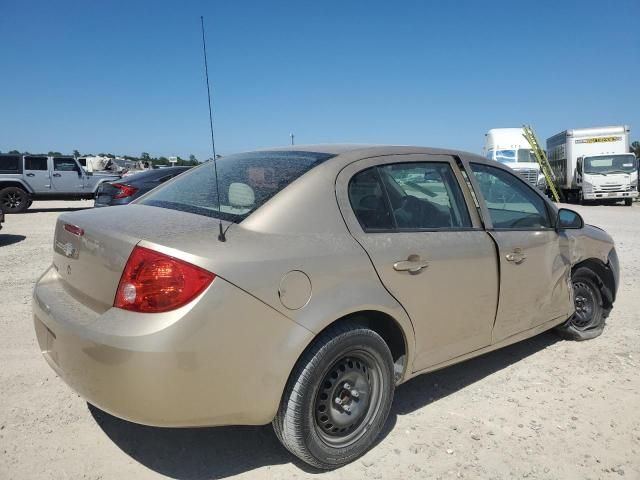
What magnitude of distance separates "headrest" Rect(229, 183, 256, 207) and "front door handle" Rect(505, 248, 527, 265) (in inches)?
66.4

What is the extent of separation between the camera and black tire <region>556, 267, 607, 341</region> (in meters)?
4.36

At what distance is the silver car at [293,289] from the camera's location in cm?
209

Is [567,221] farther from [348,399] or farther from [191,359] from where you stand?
[191,359]

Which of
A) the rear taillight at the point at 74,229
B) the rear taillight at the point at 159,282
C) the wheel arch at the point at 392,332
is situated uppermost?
the rear taillight at the point at 74,229

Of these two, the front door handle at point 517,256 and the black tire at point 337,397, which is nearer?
the black tire at point 337,397

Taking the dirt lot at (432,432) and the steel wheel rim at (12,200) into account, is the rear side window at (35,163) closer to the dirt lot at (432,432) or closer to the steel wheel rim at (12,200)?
the steel wheel rim at (12,200)

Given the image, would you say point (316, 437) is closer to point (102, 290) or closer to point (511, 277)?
point (102, 290)

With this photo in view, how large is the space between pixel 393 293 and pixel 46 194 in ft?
55.8

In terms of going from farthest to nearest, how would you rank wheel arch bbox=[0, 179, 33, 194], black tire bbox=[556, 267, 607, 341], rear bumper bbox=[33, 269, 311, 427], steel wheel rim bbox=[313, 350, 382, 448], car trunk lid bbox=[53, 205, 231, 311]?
1. wheel arch bbox=[0, 179, 33, 194]
2. black tire bbox=[556, 267, 607, 341]
3. steel wheel rim bbox=[313, 350, 382, 448]
4. car trunk lid bbox=[53, 205, 231, 311]
5. rear bumper bbox=[33, 269, 311, 427]

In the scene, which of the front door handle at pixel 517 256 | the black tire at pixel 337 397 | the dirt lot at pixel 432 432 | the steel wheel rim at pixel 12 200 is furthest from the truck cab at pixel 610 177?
the black tire at pixel 337 397

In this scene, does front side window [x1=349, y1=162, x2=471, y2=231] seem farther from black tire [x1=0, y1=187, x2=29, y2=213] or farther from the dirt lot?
black tire [x1=0, y1=187, x2=29, y2=213]

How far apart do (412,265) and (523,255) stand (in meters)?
1.07

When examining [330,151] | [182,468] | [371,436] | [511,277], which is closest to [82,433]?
[182,468]

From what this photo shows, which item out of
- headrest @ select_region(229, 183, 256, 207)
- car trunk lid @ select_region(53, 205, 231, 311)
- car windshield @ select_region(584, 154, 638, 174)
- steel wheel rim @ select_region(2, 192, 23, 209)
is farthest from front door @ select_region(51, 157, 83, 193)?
car windshield @ select_region(584, 154, 638, 174)
